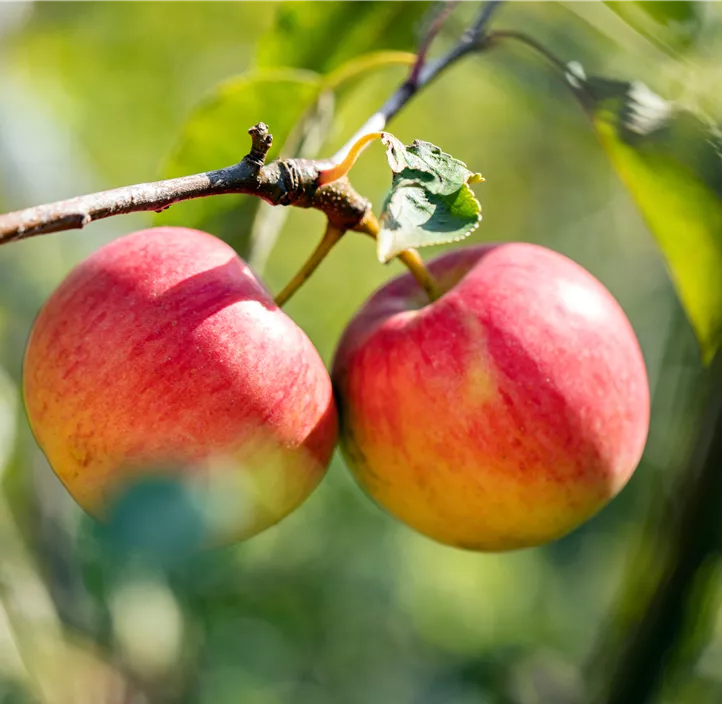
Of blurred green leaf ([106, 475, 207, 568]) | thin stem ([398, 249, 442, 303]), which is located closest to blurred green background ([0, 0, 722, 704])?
thin stem ([398, 249, 442, 303])

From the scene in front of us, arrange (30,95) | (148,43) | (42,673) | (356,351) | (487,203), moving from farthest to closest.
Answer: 1. (487,203)
2. (148,43)
3. (30,95)
4. (42,673)
5. (356,351)

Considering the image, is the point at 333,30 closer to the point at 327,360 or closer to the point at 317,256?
the point at 317,256

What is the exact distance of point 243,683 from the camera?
8.02ft

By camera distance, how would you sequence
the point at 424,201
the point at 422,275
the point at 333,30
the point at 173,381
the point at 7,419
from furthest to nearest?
the point at 7,419 → the point at 333,30 → the point at 422,275 → the point at 173,381 → the point at 424,201

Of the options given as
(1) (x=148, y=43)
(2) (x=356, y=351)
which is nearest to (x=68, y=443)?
(2) (x=356, y=351)

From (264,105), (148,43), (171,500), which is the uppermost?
(171,500)

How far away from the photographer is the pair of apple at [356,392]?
0.92 m

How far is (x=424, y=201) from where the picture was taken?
31.5 inches

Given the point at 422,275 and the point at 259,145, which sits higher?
the point at 259,145

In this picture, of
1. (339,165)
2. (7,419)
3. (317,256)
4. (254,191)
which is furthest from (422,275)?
(7,419)

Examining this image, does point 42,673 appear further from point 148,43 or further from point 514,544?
point 148,43

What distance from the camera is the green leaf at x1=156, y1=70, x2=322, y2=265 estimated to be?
1.27 metres

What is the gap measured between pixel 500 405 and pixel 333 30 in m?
0.75

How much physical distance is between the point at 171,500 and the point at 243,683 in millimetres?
2095
